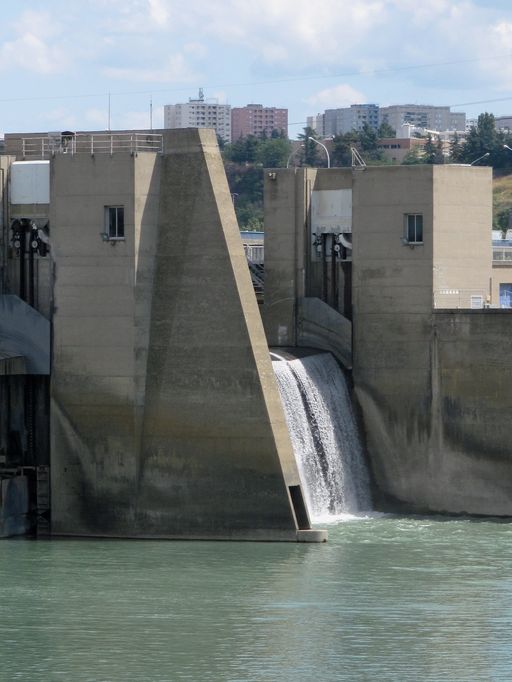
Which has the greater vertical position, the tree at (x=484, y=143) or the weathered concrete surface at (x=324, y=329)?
the tree at (x=484, y=143)

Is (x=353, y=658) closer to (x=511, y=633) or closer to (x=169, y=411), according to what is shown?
(x=511, y=633)

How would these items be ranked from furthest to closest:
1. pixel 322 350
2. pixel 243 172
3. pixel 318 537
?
pixel 243 172
pixel 322 350
pixel 318 537

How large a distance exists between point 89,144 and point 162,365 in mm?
6102

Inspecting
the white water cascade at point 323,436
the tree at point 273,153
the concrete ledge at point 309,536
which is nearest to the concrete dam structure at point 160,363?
the concrete ledge at point 309,536

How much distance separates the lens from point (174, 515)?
4500 centimetres

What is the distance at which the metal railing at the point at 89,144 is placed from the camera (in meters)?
46.2

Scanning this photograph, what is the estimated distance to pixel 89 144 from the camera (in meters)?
47.7

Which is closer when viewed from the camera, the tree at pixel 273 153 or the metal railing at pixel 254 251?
the metal railing at pixel 254 251

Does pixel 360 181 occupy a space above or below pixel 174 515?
above

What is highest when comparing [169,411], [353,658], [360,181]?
[360,181]

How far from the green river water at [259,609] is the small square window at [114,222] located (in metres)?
6.93

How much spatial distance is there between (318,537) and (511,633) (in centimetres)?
1001

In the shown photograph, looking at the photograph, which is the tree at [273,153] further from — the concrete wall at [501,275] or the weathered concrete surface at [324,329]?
the weathered concrete surface at [324,329]

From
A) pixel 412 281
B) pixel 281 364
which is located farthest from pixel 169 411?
pixel 412 281
